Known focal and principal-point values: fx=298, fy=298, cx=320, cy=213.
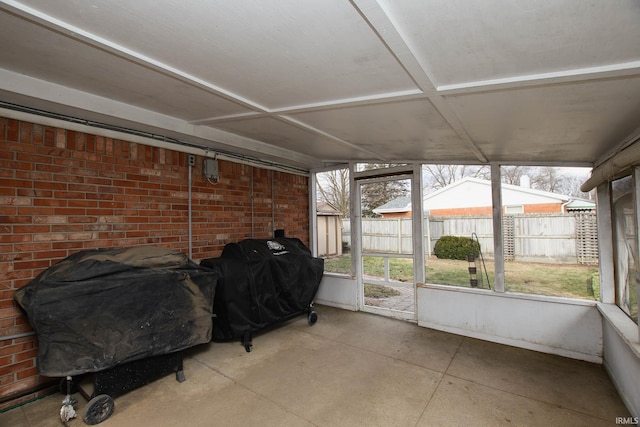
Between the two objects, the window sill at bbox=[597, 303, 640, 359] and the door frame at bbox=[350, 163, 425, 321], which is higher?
the door frame at bbox=[350, 163, 425, 321]

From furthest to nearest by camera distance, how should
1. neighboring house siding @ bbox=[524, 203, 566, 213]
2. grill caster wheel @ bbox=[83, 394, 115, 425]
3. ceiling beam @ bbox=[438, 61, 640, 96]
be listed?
1. neighboring house siding @ bbox=[524, 203, 566, 213]
2. grill caster wheel @ bbox=[83, 394, 115, 425]
3. ceiling beam @ bbox=[438, 61, 640, 96]

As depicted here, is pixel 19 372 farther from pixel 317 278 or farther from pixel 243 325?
pixel 317 278

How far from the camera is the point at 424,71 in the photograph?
1795 millimetres

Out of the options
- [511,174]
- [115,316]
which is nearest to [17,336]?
[115,316]

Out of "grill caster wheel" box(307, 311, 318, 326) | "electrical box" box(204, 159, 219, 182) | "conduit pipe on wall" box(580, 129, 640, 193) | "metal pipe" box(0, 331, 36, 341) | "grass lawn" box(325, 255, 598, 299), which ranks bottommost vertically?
"grill caster wheel" box(307, 311, 318, 326)

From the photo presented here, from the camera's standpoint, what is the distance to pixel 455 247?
4.57 metres

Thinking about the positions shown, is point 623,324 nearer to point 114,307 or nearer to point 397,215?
point 397,215

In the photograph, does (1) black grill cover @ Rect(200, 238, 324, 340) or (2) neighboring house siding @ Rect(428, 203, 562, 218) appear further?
(2) neighboring house siding @ Rect(428, 203, 562, 218)

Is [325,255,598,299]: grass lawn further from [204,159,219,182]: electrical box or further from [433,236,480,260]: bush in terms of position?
[204,159,219,182]: electrical box

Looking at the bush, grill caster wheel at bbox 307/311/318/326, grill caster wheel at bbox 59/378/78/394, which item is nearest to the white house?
the bush

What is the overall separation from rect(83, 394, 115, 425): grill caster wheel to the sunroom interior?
244 cm

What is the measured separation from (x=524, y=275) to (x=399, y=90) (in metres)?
3.35

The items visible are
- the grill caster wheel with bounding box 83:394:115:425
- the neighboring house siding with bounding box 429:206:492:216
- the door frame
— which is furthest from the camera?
the door frame

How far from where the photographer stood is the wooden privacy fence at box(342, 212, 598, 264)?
3631mm
